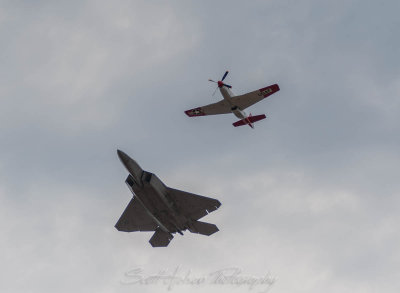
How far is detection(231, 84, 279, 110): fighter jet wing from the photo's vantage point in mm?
71375

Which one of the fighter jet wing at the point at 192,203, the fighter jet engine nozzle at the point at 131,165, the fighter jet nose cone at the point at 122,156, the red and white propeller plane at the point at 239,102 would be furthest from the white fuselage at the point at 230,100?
the fighter jet nose cone at the point at 122,156

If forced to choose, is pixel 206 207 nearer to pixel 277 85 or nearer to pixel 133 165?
pixel 133 165

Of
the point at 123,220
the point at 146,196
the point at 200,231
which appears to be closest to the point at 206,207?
the point at 200,231

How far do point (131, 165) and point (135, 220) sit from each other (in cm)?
1054

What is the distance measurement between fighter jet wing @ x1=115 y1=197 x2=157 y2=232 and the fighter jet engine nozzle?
26.3 feet

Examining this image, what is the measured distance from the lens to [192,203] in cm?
4856

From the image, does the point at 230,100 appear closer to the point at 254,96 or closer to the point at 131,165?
the point at 254,96

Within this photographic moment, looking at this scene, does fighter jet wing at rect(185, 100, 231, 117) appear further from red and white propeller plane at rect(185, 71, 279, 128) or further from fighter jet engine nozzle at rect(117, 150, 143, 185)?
fighter jet engine nozzle at rect(117, 150, 143, 185)

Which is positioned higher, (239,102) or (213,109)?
(213,109)

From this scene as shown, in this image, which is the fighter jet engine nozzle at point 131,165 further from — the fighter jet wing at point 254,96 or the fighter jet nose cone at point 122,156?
the fighter jet wing at point 254,96

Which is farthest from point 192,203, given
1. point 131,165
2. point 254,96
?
point 254,96

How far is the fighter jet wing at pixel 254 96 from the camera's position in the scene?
71.4 meters

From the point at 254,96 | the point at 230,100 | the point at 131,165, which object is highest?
the point at 254,96

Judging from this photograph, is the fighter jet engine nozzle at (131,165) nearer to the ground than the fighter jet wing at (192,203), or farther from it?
farther from it
